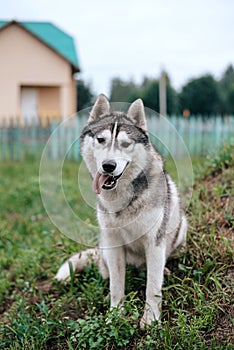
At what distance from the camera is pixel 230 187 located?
15.4 feet

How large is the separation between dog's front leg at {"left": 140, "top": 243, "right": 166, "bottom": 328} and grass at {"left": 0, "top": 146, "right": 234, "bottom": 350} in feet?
0.25

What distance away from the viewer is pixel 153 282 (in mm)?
3355

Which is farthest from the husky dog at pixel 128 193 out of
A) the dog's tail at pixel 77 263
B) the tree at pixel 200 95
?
the tree at pixel 200 95

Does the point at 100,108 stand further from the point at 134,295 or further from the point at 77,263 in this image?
the point at 77,263

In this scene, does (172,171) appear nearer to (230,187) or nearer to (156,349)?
(230,187)

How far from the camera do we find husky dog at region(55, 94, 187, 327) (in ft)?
9.82

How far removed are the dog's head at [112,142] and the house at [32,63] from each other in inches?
591

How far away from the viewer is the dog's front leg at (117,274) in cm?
350

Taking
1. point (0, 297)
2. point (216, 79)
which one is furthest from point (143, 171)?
point (216, 79)

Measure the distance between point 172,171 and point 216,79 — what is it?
28.2 m

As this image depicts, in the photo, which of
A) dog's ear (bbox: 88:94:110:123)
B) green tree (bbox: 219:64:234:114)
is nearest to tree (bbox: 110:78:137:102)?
green tree (bbox: 219:64:234:114)

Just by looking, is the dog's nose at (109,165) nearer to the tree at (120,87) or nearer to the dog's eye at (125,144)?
the dog's eye at (125,144)

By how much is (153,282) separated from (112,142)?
104 cm

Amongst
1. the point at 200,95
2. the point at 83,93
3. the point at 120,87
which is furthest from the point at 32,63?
the point at 120,87
